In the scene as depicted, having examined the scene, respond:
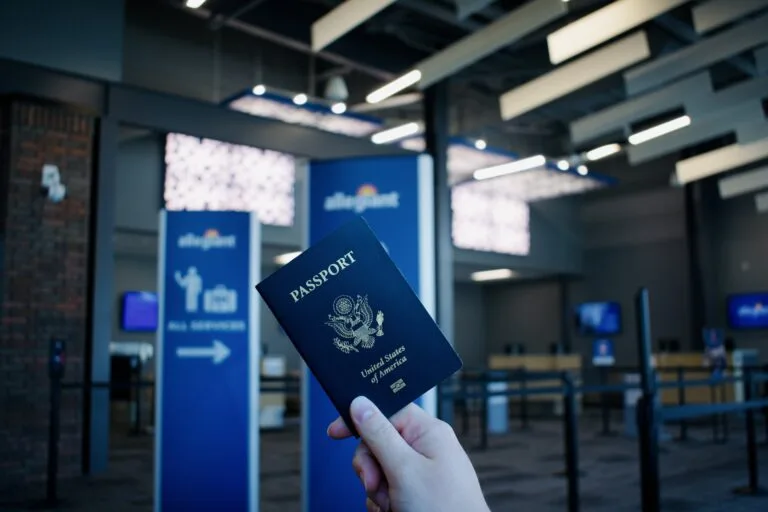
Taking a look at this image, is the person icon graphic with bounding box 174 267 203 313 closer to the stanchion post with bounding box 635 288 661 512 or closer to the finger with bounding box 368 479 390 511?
the stanchion post with bounding box 635 288 661 512

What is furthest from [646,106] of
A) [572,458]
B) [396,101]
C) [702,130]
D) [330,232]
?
[330,232]

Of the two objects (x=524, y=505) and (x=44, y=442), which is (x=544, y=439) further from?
(x=44, y=442)

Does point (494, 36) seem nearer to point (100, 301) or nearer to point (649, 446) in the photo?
point (649, 446)

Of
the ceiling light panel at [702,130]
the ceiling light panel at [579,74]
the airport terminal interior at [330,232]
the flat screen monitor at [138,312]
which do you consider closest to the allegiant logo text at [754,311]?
the airport terminal interior at [330,232]

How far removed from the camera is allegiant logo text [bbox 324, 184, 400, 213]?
3510 mm

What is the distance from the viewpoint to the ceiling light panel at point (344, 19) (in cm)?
573

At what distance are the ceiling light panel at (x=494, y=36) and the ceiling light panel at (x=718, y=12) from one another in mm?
1052

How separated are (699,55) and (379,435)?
643 centimetres

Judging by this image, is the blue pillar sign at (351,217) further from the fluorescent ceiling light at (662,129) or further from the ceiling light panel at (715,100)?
the fluorescent ceiling light at (662,129)

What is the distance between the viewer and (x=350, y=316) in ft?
3.14

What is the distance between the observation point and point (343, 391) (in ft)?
3.14

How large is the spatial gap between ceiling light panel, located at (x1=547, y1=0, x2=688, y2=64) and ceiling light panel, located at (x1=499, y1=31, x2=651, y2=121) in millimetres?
501

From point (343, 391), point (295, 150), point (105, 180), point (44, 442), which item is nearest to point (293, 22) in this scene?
point (295, 150)

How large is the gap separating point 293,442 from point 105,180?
386 centimetres
